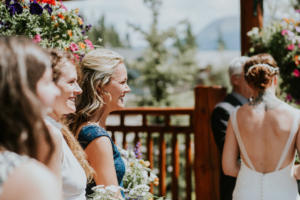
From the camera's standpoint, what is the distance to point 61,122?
1.73 m

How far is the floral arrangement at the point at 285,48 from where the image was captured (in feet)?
10.2

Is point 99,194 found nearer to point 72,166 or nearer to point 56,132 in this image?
point 72,166

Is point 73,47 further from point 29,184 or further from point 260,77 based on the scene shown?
point 29,184

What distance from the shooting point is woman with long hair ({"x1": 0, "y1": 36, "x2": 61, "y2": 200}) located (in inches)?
30.3

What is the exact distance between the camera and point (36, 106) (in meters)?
0.83

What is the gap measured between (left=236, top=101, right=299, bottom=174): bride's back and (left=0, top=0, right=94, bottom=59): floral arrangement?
4.00ft

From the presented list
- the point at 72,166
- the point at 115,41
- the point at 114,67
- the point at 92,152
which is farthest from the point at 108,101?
the point at 115,41

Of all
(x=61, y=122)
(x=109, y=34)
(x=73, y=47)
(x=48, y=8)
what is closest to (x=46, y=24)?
(x=48, y=8)

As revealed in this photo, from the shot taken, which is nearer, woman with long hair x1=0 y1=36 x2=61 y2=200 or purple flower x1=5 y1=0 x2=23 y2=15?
woman with long hair x1=0 y1=36 x2=61 y2=200

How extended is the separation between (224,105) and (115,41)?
2349 inches

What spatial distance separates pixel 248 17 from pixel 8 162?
3339 millimetres

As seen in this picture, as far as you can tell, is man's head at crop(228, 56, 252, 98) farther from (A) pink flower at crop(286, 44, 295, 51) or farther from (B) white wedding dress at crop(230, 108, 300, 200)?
(B) white wedding dress at crop(230, 108, 300, 200)

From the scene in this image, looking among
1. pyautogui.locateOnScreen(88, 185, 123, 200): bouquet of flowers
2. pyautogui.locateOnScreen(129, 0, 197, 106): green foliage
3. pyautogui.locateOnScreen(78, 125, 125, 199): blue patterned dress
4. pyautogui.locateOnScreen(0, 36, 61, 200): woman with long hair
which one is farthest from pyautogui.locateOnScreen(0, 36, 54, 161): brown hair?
pyautogui.locateOnScreen(129, 0, 197, 106): green foliage

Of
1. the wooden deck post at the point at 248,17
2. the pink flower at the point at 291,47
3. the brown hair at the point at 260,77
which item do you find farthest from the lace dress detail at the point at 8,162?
the wooden deck post at the point at 248,17
